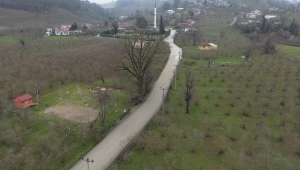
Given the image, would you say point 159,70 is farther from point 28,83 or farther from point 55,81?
point 28,83

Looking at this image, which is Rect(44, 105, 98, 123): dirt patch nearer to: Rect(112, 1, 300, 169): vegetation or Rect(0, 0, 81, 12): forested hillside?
Rect(112, 1, 300, 169): vegetation

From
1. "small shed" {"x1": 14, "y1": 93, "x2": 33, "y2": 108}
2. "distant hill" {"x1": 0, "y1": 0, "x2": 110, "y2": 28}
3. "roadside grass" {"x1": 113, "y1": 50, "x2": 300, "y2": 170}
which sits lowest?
"roadside grass" {"x1": 113, "y1": 50, "x2": 300, "y2": 170}

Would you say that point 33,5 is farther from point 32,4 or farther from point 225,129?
point 225,129

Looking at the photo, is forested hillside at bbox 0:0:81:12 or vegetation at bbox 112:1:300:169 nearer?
vegetation at bbox 112:1:300:169

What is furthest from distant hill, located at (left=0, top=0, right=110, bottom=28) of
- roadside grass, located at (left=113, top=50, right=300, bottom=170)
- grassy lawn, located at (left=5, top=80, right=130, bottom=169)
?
roadside grass, located at (left=113, top=50, right=300, bottom=170)

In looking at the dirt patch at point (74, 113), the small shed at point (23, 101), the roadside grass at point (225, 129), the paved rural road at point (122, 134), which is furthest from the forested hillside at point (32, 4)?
the paved rural road at point (122, 134)

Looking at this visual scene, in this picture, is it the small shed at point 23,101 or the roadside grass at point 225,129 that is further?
the small shed at point 23,101

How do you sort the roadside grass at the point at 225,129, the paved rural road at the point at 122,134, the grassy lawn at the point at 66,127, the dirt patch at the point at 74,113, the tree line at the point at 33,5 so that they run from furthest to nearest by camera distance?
the tree line at the point at 33,5
the dirt patch at the point at 74,113
the grassy lawn at the point at 66,127
the roadside grass at the point at 225,129
the paved rural road at the point at 122,134

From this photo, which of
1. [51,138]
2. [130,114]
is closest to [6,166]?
[51,138]

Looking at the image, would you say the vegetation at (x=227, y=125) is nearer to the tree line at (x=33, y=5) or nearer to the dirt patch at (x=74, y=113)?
the dirt patch at (x=74, y=113)
